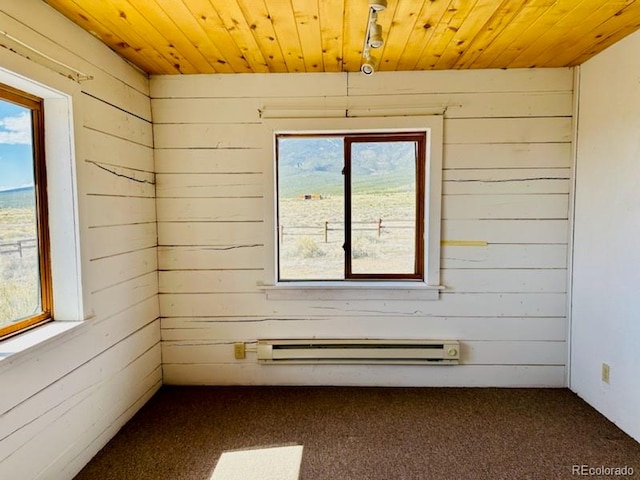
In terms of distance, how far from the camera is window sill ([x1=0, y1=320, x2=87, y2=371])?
1.48 meters

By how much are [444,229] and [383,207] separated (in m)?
0.46

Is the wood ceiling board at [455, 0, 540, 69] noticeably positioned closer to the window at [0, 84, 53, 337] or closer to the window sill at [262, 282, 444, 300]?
the window sill at [262, 282, 444, 300]

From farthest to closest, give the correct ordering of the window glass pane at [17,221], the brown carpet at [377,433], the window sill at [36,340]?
the brown carpet at [377,433]
the window glass pane at [17,221]
the window sill at [36,340]

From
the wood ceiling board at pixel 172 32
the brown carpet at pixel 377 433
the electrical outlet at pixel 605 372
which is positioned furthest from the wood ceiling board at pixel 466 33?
the brown carpet at pixel 377 433

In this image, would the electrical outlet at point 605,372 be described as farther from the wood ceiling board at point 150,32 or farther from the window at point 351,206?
the wood ceiling board at point 150,32

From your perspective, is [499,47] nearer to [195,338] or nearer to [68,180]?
[68,180]

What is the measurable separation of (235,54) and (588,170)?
94.9 inches

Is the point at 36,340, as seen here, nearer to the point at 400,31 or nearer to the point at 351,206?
the point at 351,206

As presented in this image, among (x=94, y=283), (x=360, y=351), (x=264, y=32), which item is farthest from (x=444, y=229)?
(x=94, y=283)

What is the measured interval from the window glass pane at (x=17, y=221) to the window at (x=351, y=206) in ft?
4.80

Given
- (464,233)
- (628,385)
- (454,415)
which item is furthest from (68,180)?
(628,385)

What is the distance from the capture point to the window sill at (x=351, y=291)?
2.67 metres

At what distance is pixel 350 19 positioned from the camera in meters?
1.88

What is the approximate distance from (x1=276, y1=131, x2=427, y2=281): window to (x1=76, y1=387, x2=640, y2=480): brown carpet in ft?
2.92
